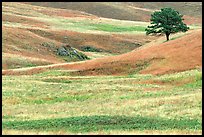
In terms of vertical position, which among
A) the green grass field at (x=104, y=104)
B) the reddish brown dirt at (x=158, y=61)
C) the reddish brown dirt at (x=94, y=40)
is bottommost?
the reddish brown dirt at (x=94, y=40)

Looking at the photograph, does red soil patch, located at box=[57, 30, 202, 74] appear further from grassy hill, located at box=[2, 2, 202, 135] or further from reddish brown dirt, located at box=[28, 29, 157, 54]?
reddish brown dirt, located at box=[28, 29, 157, 54]

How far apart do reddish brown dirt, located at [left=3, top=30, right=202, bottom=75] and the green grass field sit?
3.38 m

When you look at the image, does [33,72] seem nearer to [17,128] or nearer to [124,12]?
[17,128]

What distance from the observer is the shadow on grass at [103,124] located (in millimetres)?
27578

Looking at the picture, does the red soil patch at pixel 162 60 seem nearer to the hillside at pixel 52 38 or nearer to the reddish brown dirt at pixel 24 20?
the hillside at pixel 52 38

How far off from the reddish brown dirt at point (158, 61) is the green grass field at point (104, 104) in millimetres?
3379

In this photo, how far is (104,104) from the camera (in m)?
37.6

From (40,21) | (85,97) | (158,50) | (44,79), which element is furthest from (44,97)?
(40,21)

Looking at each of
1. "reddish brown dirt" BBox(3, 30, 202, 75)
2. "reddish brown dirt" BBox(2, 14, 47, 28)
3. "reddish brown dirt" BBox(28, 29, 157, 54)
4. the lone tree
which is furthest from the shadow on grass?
A: "reddish brown dirt" BBox(2, 14, 47, 28)

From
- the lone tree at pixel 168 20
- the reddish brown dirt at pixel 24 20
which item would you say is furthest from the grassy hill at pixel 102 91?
the reddish brown dirt at pixel 24 20

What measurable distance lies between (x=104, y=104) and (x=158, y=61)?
22729 mm

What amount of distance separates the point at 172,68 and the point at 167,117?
80.2 ft

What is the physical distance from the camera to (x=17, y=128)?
91.0ft

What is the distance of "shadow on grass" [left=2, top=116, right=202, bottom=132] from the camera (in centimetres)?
2758
